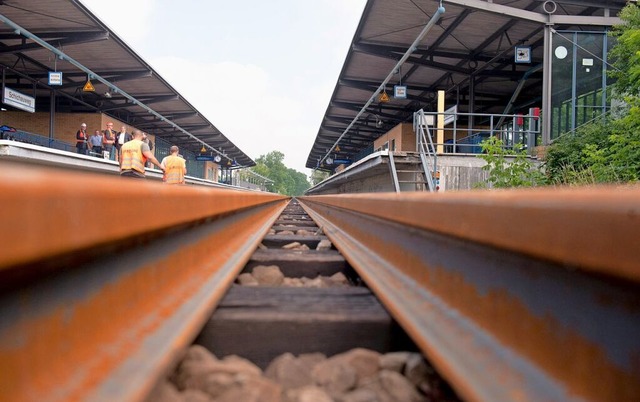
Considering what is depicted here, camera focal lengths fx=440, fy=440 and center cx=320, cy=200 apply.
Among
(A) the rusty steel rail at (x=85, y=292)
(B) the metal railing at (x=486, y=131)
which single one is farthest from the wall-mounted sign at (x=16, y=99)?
(A) the rusty steel rail at (x=85, y=292)

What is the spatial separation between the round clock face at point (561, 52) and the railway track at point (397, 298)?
48.6 ft

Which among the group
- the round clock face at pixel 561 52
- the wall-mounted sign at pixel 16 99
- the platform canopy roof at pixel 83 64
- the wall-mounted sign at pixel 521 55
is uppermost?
the platform canopy roof at pixel 83 64

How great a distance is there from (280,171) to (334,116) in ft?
442

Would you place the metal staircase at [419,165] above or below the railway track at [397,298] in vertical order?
above

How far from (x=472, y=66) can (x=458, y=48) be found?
2.37 m

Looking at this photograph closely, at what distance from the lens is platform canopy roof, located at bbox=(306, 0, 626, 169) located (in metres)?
14.3

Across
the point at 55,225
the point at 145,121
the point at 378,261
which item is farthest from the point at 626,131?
the point at 145,121

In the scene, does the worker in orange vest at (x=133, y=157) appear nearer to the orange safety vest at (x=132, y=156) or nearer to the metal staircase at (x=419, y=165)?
the orange safety vest at (x=132, y=156)

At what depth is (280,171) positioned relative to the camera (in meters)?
167

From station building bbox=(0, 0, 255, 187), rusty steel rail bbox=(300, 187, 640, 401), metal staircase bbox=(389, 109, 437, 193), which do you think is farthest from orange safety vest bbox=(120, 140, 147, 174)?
rusty steel rail bbox=(300, 187, 640, 401)

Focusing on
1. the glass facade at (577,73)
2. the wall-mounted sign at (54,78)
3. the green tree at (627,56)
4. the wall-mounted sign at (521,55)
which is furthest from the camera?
the wall-mounted sign at (54,78)

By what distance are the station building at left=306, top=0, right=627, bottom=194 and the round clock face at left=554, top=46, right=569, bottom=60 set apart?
3cm

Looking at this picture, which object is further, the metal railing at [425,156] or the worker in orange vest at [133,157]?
the metal railing at [425,156]

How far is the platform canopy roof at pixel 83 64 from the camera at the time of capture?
15.2 meters
